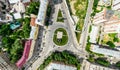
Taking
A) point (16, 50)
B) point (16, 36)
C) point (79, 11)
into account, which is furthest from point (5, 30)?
point (79, 11)

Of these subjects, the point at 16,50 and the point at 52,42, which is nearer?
the point at 16,50

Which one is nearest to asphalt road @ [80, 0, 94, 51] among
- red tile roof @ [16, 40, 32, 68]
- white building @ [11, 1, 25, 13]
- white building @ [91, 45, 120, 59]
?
white building @ [91, 45, 120, 59]

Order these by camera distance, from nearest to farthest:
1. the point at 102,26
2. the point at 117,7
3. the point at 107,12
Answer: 1. the point at 107,12
2. the point at 117,7
3. the point at 102,26

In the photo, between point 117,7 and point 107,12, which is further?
point 117,7

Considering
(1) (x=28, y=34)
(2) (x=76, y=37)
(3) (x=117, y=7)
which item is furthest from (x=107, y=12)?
(1) (x=28, y=34)

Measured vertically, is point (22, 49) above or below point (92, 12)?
below

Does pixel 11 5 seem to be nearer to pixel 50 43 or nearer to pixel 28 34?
pixel 28 34

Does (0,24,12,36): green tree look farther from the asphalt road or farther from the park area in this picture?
the asphalt road

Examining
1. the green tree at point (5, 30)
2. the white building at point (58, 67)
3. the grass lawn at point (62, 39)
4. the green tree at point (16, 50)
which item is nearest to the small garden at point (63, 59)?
the white building at point (58, 67)

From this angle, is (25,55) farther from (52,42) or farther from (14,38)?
(52,42)
